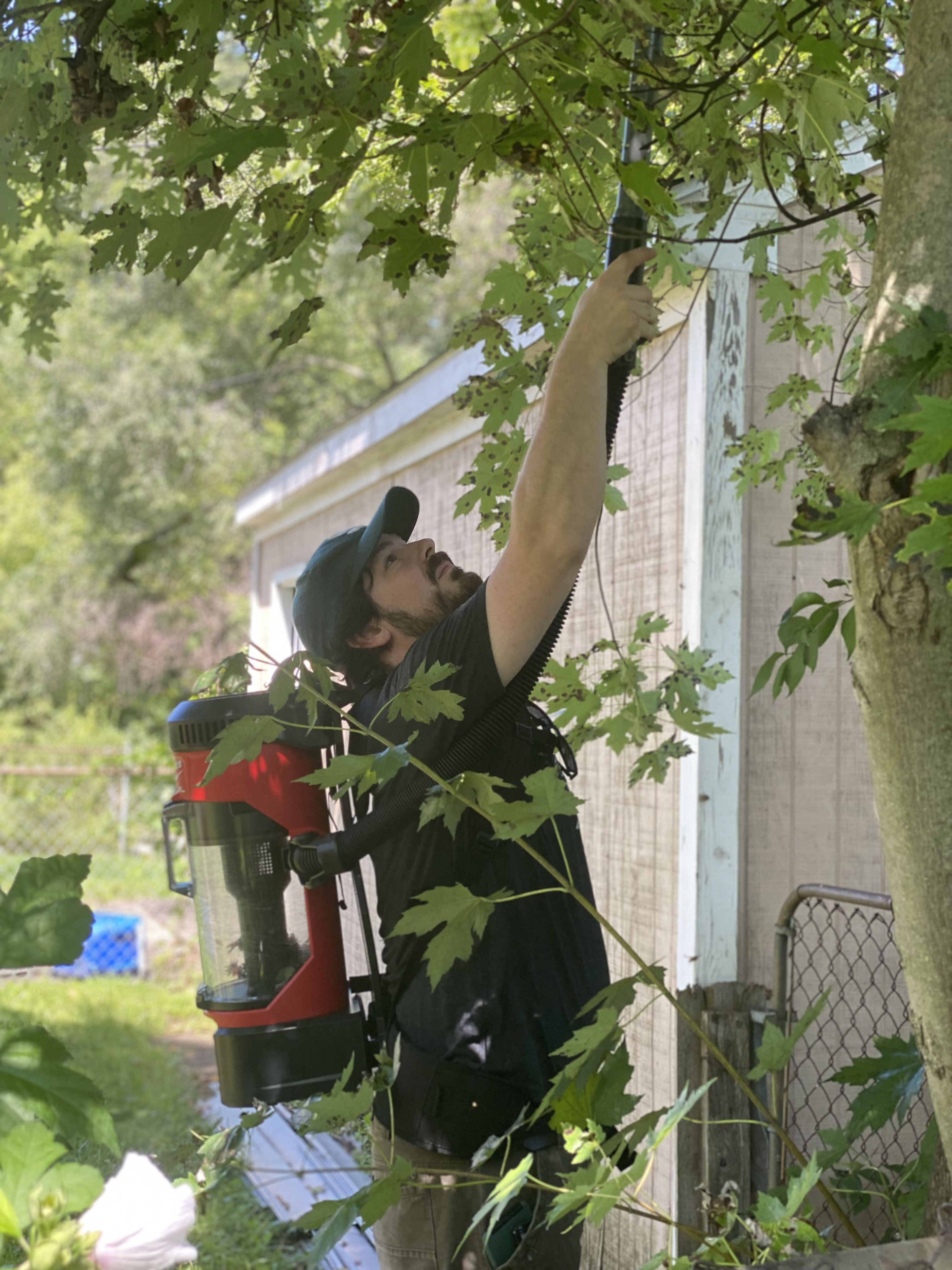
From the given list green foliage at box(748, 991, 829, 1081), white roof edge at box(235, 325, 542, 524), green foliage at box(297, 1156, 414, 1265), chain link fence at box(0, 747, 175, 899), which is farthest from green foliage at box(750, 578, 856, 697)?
chain link fence at box(0, 747, 175, 899)

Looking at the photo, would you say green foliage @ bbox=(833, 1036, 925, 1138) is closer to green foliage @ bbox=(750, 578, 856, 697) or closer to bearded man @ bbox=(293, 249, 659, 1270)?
bearded man @ bbox=(293, 249, 659, 1270)

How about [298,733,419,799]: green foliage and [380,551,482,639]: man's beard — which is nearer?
[298,733,419,799]: green foliage

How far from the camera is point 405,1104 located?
1801 mm

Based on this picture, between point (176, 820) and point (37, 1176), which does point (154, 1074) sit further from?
point (37, 1176)

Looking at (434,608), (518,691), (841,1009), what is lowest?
(841,1009)

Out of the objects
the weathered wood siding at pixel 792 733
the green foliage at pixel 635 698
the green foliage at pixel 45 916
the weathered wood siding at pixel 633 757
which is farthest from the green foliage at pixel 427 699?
the weathered wood siding at pixel 792 733

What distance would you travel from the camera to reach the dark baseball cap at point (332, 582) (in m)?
1.96

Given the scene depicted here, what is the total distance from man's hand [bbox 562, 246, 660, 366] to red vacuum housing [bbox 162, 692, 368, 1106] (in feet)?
2.32

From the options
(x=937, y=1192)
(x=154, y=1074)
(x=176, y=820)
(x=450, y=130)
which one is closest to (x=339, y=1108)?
(x=176, y=820)

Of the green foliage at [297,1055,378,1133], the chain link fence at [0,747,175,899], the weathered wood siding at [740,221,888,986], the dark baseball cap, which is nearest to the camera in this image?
the green foliage at [297,1055,378,1133]

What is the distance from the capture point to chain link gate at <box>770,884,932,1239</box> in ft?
9.91

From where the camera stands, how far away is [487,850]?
1.72 m

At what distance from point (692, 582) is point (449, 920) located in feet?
6.18

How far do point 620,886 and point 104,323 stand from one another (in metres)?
17.9
